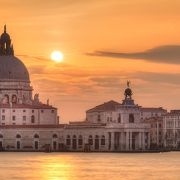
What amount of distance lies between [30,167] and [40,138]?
4695cm

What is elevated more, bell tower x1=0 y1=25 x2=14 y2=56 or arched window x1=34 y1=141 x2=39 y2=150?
bell tower x1=0 y1=25 x2=14 y2=56

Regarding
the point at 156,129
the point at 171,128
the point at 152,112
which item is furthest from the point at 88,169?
the point at 152,112

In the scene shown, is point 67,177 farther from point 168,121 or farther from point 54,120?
point 168,121

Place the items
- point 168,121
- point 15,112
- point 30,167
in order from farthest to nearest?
point 168,121
point 15,112
point 30,167

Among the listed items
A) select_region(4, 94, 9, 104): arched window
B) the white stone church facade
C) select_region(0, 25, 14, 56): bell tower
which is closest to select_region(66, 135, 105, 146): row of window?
the white stone church facade

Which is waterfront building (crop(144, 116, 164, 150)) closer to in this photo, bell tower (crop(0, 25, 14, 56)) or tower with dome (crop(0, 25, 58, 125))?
tower with dome (crop(0, 25, 58, 125))

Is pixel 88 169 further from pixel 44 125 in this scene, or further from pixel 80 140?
pixel 44 125

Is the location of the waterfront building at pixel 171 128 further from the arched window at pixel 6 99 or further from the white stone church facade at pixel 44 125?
the arched window at pixel 6 99

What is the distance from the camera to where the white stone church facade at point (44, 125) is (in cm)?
13150

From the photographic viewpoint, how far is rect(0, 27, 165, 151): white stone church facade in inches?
5177

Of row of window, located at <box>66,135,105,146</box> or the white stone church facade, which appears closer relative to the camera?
the white stone church facade

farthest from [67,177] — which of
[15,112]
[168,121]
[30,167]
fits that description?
[168,121]

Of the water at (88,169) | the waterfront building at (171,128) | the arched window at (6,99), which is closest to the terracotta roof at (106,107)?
the waterfront building at (171,128)

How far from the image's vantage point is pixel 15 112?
141 metres
